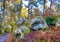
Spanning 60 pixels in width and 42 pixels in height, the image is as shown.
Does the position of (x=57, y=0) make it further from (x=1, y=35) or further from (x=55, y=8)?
(x=1, y=35)

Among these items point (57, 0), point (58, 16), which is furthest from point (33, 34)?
point (57, 0)

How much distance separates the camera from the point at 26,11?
7.27 feet

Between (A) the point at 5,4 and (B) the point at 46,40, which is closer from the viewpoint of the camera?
(B) the point at 46,40

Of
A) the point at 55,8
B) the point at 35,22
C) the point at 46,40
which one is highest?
the point at 55,8

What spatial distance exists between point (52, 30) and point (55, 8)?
0.27 meters

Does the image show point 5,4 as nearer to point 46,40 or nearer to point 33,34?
point 33,34

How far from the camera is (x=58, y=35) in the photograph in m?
2.06

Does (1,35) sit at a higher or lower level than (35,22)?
lower

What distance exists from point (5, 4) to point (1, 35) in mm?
367

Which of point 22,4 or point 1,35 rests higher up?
point 22,4

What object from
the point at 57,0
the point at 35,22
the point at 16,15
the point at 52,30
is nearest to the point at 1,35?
the point at 16,15

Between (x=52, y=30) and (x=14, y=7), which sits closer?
(x=52, y=30)

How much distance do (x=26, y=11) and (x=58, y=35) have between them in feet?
1.54

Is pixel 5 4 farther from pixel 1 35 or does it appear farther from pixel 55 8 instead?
pixel 55 8
